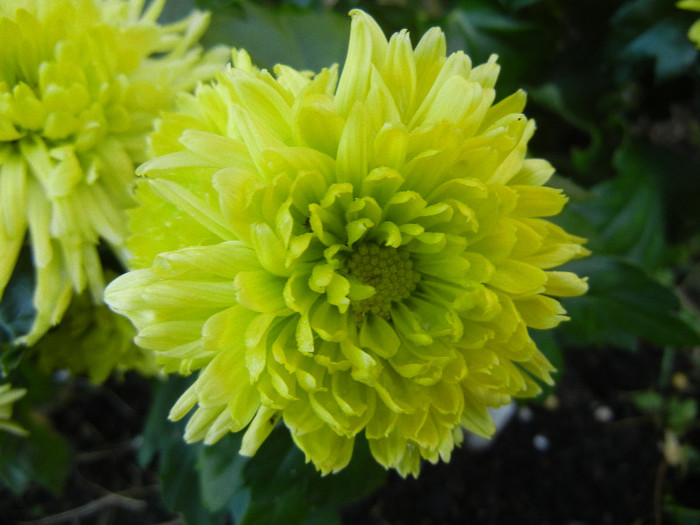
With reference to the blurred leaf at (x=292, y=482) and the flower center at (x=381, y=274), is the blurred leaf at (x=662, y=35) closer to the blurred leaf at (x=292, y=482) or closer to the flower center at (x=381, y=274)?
the flower center at (x=381, y=274)

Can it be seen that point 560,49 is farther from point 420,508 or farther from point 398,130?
point 420,508

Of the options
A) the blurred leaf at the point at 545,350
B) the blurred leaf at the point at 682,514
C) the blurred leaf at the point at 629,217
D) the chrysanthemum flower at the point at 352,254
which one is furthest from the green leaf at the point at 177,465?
the blurred leaf at the point at 682,514

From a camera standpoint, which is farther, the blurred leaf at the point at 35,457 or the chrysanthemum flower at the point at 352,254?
the blurred leaf at the point at 35,457

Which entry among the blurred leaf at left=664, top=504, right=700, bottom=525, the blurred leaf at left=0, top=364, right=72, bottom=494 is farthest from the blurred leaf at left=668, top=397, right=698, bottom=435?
the blurred leaf at left=0, top=364, right=72, bottom=494

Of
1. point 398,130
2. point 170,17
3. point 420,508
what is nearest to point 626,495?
point 420,508

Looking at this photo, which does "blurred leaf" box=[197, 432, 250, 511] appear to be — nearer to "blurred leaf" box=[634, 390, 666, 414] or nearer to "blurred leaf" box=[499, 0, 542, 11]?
"blurred leaf" box=[499, 0, 542, 11]

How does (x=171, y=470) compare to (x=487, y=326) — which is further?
(x=171, y=470)

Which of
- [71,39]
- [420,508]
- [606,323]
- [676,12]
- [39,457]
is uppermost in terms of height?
[676,12]
